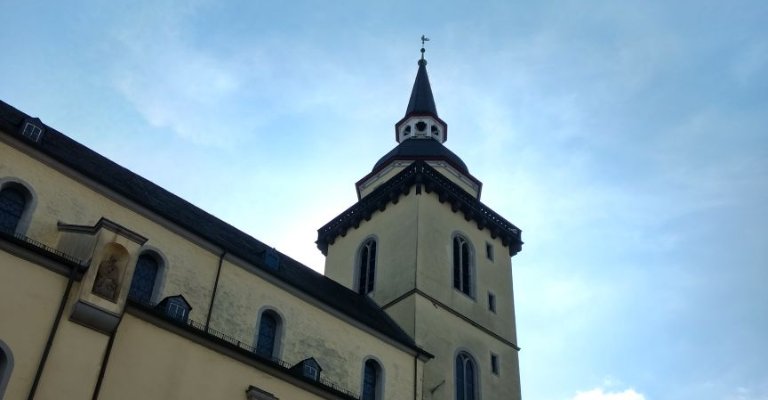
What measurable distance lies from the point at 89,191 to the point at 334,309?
936 cm

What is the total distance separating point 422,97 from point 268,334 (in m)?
26.8

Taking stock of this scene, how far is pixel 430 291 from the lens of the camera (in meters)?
32.9

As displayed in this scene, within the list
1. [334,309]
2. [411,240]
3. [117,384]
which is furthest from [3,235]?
[411,240]

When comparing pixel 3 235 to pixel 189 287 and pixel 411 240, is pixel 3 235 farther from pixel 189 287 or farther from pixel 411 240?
pixel 411 240

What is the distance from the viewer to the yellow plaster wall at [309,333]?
24.3 m

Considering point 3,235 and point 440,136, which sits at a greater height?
point 440,136

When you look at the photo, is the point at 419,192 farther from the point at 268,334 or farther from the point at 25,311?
the point at 25,311

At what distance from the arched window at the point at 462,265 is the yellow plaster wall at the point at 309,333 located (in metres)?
7.25

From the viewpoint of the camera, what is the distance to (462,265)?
35.8m

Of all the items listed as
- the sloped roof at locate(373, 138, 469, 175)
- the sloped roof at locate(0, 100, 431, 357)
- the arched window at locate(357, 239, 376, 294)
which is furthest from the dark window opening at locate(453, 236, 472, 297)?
the sloped roof at locate(373, 138, 469, 175)

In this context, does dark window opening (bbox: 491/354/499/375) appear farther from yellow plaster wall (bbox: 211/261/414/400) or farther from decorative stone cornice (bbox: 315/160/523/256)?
decorative stone cornice (bbox: 315/160/523/256)

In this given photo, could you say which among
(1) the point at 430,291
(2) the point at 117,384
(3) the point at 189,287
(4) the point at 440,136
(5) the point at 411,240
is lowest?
(2) the point at 117,384

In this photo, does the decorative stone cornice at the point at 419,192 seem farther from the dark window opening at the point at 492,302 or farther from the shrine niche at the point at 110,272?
the shrine niche at the point at 110,272

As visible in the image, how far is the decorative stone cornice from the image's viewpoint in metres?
36.8
